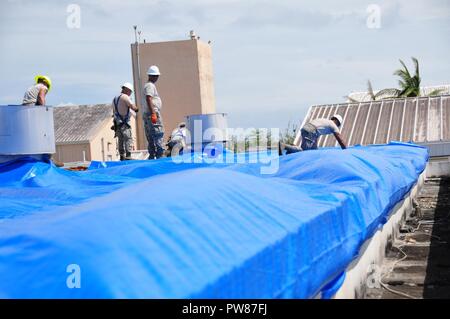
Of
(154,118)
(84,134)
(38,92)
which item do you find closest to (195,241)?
(38,92)

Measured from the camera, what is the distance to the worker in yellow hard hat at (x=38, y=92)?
782cm

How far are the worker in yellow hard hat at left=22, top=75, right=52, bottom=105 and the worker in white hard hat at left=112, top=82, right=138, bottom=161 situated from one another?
4.70 ft

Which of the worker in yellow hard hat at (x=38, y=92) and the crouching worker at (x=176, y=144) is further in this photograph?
Result: the crouching worker at (x=176, y=144)

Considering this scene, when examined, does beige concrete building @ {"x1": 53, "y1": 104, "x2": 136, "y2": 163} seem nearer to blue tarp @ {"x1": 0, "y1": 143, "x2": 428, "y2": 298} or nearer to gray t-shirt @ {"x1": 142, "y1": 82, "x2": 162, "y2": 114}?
gray t-shirt @ {"x1": 142, "y1": 82, "x2": 162, "y2": 114}

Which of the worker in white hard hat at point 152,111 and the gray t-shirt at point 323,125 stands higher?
the worker in white hard hat at point 152,111

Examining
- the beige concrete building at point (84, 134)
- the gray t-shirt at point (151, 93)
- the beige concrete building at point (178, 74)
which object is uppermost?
the beige concrete building at point (178, 74)

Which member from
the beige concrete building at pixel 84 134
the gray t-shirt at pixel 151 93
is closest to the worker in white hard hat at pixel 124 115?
the gray t-shirt at pixel 151 93

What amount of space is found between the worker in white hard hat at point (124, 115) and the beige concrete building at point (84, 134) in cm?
1594

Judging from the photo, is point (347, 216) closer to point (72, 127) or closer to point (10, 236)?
point (10, 236)

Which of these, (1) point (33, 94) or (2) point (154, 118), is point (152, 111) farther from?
(1) point (33, 94)

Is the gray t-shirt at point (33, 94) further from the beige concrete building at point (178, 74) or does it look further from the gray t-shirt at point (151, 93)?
the beige concrete building at point (178, 74)

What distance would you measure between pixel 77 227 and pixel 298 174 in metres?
3.24

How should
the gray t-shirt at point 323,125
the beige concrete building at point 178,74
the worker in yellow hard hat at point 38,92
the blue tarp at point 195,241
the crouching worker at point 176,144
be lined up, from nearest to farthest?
1. the blue tarp at point 195,241
2. the worker in yellow hard hat at point 38,92
3. the gray t-shirt at point 323,125
4. the crouching worker at point 176,144
5. the beige concrete building at point 178,74
